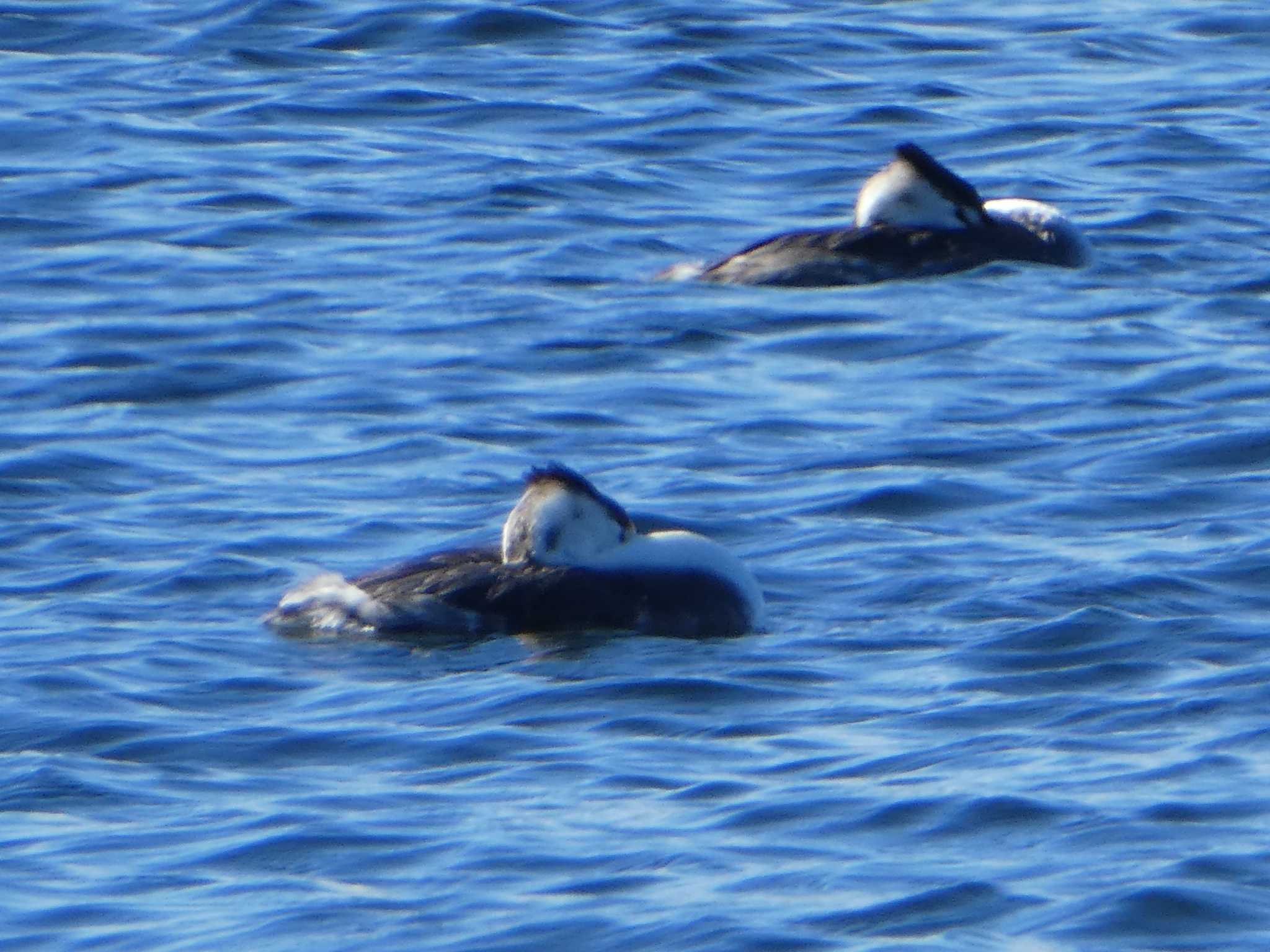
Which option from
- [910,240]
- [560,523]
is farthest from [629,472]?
[910,240]

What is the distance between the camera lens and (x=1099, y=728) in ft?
24.1

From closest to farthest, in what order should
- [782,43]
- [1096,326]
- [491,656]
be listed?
[491,656] → [1096,326] → [782,43]

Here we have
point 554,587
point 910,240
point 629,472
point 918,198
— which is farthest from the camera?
point 918,198

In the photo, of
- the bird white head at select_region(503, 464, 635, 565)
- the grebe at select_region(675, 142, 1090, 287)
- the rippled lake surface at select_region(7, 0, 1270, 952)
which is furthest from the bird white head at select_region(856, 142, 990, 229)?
the bird white head at select_region(503, 464, 635, 565)

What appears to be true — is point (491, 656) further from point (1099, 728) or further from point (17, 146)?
point (17, 146)

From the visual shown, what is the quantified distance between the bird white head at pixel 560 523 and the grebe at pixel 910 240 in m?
4.14

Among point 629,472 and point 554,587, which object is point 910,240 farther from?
point 554,587

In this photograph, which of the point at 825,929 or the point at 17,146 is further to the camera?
the point at 17,146

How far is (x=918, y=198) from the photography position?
13164 millimetres

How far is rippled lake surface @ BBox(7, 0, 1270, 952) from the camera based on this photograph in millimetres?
6527

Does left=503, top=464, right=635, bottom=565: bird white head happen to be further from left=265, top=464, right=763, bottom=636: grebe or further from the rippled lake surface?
the rippled lake surface

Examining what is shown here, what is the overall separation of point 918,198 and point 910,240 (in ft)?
0.89

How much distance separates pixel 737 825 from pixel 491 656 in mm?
1651

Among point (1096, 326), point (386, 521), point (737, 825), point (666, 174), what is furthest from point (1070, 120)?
point (737, 825)
